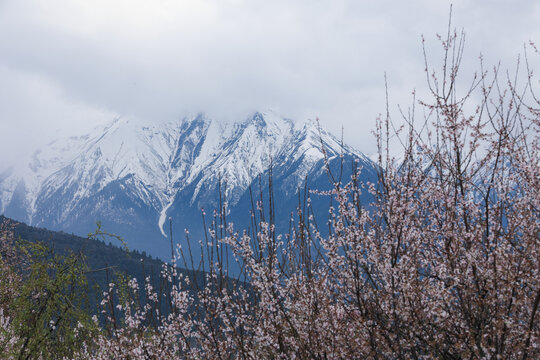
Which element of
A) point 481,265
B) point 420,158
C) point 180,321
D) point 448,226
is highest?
point 420,158

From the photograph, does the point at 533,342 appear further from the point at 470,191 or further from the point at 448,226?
the point at 470,191

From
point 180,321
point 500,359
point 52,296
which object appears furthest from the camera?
point 52,296

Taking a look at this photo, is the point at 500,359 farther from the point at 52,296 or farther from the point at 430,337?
the point at 52,296

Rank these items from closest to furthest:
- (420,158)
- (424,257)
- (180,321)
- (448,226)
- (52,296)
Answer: (448,226)
(424,257)
(420,158)
(180,321)
(52,296)

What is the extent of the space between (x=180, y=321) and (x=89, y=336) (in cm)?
293

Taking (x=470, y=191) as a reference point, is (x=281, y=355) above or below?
below

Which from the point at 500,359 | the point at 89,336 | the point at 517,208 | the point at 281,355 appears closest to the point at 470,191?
the point at 517,208

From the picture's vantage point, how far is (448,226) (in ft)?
16.9

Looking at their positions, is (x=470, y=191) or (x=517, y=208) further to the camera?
(x=470, y=191)

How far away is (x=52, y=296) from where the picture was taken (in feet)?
29.8

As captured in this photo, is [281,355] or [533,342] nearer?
[533,342]

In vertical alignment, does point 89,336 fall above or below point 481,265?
below

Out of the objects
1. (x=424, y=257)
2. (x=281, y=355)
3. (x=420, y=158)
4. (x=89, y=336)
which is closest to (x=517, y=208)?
(x=424, y=257)

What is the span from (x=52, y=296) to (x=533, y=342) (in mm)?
7981
